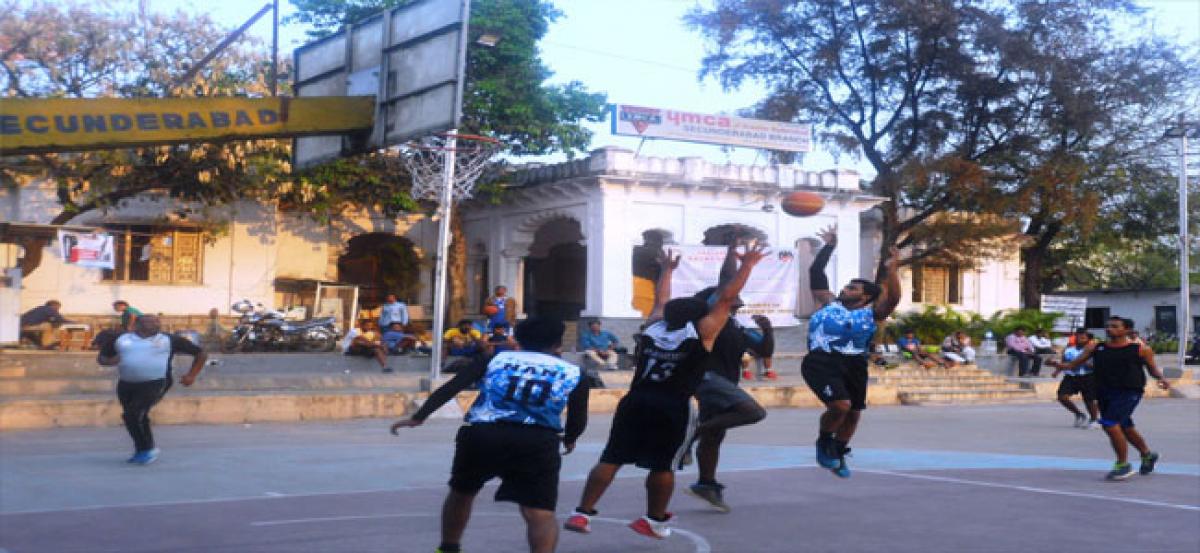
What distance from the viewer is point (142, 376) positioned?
1222cm

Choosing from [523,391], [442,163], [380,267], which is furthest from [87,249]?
[523,391]

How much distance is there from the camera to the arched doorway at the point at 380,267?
32.9 meters

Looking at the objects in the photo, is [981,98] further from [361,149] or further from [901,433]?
[361,149]

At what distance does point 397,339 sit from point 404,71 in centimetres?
1875

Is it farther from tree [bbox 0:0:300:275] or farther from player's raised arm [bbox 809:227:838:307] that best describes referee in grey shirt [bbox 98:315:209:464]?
tree [bbox 0:0:300:275]

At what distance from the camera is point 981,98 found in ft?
118

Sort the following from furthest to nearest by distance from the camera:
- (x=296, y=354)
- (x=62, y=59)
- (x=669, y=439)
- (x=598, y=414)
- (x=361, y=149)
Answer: (x=296, y=354) → (x=62, y=59) → (x=598, y=414) → (x=669, y=439) → (x=361, y=149)

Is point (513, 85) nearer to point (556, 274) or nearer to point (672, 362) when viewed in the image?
point (556, 274)

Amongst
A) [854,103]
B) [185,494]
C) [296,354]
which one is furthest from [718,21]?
[185,494]

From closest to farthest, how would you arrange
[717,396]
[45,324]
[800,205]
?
[717,396], [800,205], [45,324]

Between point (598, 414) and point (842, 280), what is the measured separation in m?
13.6

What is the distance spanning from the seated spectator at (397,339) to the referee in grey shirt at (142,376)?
1304cm

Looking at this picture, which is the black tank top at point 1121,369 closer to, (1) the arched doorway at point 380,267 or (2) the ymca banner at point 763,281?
(2) the ymca banner at point 763,281

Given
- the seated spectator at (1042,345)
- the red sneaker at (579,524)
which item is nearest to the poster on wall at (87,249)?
the red sneaker at (579,524)
